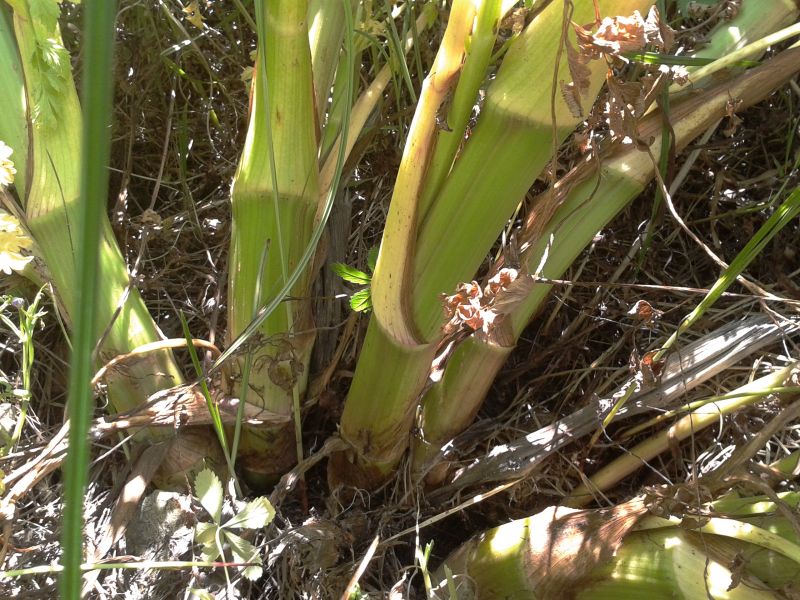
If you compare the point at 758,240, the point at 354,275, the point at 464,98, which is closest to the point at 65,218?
the point at 354,275

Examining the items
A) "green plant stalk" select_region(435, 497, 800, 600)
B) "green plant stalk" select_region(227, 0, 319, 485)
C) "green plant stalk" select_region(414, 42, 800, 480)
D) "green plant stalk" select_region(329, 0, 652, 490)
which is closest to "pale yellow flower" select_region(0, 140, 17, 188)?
"green plant stalk" select_region(227, 0, 319, 485)

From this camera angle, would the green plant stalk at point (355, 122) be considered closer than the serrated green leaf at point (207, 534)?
No

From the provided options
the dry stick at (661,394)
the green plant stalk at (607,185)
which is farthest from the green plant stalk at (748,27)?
A: the dry stick at (661,394)

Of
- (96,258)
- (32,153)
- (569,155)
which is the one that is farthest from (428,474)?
(96,258)

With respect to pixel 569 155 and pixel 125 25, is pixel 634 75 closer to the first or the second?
pixel 569 155

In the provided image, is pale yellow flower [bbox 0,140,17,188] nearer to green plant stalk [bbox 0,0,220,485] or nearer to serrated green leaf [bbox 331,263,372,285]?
green plant stalk [bbox 0,0,220,485]

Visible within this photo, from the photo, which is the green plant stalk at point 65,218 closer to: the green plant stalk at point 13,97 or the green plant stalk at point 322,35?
the green plant stalk at point 13,97
